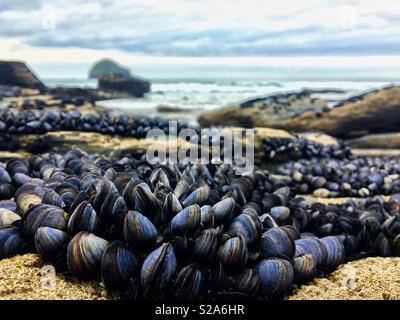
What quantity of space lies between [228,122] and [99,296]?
22.9 ft

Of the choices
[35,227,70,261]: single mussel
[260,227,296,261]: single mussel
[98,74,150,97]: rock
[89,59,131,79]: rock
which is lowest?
[260,227,296,261]: single mussel

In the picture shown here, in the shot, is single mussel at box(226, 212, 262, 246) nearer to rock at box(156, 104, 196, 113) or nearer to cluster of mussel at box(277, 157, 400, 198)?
cluster of mussel at box(277, 157, 400, 198)

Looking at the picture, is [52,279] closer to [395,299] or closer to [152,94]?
[395,299]

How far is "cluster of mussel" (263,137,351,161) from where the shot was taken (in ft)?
22.3

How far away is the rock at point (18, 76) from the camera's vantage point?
6707mm

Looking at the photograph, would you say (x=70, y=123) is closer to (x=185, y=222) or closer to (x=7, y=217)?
(x=7, y=217)

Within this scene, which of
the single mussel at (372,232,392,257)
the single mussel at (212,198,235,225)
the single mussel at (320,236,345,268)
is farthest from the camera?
the single mussel at (372,232,392,257)

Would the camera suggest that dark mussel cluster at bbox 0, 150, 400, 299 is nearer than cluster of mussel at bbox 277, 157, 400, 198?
Yes

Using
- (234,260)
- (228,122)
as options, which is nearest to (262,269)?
(234,260)

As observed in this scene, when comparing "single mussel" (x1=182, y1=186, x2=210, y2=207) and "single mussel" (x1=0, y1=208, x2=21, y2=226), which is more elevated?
"single mussel" (x1=182, y1=186, x2=210, y2=207)

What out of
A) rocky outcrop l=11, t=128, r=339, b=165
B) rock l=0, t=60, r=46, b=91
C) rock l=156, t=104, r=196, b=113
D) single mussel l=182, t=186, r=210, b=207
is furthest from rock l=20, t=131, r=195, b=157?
single mussel l=182, t=186, r=210, b=207

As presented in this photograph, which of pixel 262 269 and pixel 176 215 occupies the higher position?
pixel 176 215

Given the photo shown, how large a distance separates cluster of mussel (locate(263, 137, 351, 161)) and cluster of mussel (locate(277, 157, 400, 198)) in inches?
7.7

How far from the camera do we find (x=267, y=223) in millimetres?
2879
